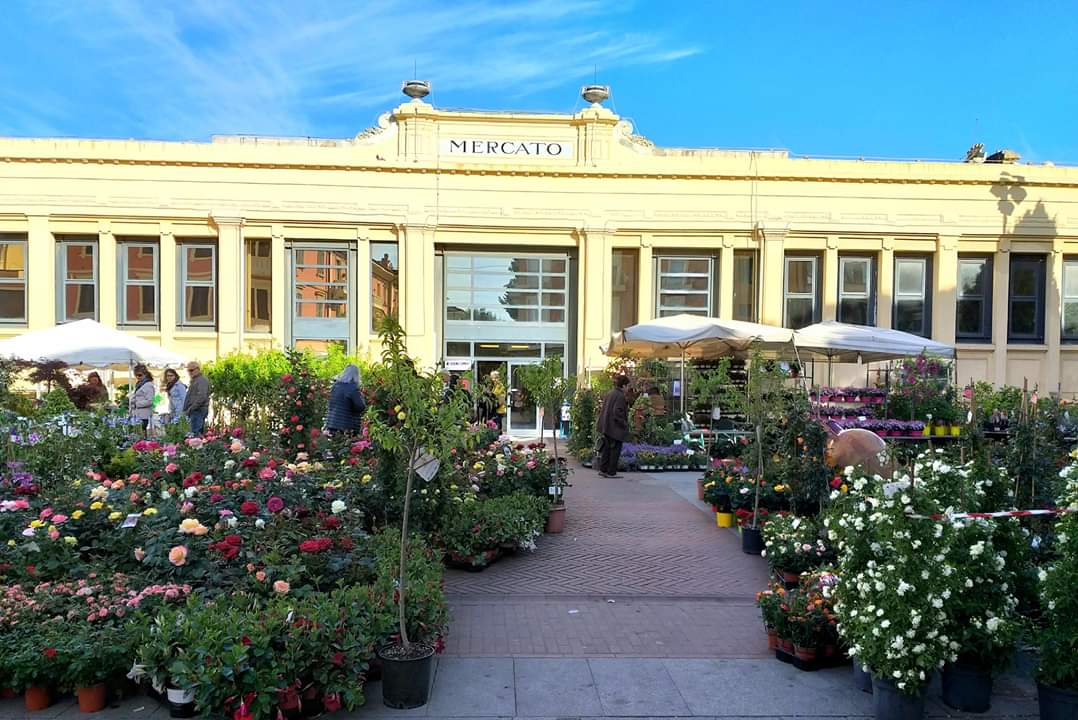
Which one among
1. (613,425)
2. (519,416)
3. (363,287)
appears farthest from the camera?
(519,416)

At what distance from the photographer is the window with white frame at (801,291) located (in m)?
21.3

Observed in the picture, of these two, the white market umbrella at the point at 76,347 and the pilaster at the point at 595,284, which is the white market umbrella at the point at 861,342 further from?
the white market umbrella at the point at 76,347

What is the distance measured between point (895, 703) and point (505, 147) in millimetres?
18263

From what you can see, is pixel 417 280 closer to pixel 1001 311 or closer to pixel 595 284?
pixel 595 284

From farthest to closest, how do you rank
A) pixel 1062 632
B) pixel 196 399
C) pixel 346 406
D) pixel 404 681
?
pixel 196 399
pixel 346 406
pixel 404 681
pixel 1062 632

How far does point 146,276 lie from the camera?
67.6 feet

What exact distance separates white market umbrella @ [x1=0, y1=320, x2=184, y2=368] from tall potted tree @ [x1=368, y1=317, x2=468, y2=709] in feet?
34.8

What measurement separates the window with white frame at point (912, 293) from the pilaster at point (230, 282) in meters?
18.1

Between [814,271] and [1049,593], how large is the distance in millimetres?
18722

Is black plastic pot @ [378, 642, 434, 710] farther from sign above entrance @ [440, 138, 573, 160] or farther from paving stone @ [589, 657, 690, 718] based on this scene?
sign above entrance @ [440, 138, 573, 160]

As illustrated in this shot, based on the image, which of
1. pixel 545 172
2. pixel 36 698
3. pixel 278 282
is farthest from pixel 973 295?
pixel 36 698

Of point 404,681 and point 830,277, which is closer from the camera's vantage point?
point 404,681

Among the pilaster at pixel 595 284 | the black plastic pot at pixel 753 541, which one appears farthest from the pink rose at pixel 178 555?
the pilaster at pixel 595 284

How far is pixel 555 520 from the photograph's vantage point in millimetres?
8531
